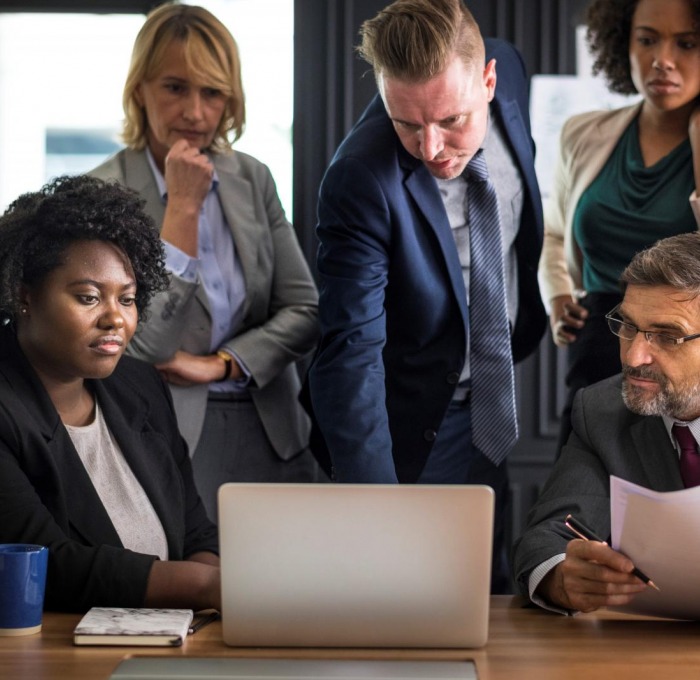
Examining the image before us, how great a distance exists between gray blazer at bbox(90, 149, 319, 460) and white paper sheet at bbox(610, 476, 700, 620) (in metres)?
1.38

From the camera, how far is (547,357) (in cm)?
391

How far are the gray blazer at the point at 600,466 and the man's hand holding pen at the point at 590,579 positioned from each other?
18cm

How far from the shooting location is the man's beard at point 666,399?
2119mm

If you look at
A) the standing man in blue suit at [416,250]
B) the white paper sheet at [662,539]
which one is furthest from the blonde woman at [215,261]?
the white paper sheet at [662,539]

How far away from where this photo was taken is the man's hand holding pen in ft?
5.69

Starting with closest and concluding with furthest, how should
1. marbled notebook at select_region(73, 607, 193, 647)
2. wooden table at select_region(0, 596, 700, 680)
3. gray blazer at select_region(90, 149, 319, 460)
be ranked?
1. wooden table at select_region(0, 596, 700, 680)
2. marbled notebook at select_region(73, 607, 193, 647)
3. gray blazer at select_region(90, 149, 319, 460)

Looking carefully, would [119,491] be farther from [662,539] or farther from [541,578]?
[662,539]

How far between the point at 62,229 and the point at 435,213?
0.82 m

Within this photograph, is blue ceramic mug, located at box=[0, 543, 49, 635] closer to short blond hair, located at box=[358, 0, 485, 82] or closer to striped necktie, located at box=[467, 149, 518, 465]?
short blond hair, located at box=[358, 0, 485, 82]

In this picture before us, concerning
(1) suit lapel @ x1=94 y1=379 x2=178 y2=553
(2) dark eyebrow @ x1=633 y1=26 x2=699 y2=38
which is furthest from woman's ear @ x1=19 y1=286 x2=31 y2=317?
(2) dark eyebrow @ x1=633 y1=26 x2=699 y2=38

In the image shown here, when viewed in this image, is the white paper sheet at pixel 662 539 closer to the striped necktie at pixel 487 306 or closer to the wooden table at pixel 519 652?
the wooden table at pixel 519 652

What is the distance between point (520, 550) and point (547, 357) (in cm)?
194

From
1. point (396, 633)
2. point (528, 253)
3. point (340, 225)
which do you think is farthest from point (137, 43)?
point (396, 633)

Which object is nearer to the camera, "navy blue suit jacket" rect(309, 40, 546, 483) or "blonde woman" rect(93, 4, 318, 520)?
"navy blue suit jacket" rect(309, 40, 546, 483)
